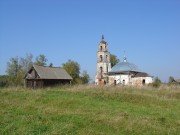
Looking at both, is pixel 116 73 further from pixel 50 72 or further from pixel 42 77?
pixel 42 77

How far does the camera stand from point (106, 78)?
49.0 m

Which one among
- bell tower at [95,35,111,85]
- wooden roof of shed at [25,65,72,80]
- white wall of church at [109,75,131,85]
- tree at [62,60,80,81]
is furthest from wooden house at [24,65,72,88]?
tree at [62,60,80,81]

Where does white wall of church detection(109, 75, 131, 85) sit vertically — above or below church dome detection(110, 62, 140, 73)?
below

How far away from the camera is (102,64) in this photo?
49.2m

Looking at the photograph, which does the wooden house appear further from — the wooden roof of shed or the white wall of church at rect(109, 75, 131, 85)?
the white wall of church at rect(109, 75, 131, 85)

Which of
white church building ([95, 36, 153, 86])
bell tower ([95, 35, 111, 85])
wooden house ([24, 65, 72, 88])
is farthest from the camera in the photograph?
bell tower ([95, 35, 111, 85])

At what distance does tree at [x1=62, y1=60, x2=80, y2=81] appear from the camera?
58.4 metres

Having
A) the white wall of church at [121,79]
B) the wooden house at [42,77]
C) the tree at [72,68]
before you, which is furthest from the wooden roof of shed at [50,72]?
the tree at [72,68]

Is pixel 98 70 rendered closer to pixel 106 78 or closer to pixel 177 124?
pixel 106 78

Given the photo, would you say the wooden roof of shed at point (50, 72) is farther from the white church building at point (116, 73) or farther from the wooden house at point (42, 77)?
the white church building at point (116, 73)

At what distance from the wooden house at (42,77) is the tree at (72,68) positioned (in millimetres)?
13875

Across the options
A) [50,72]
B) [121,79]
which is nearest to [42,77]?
[50,72]

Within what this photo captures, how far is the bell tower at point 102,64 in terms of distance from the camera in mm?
48750

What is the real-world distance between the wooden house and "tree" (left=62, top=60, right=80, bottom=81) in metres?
13.9
